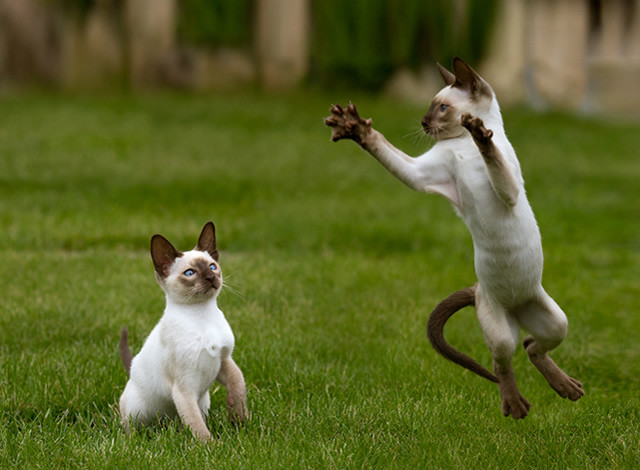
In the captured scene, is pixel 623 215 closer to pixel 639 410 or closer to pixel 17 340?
pixel 639 410

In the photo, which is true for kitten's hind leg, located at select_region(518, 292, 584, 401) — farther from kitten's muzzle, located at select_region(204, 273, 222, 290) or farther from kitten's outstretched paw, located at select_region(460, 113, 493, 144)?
kitten's muzzle, located at select_region(204, 273, 222, 290)

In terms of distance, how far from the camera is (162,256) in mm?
3984

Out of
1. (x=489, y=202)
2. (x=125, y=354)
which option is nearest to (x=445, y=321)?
(x=489, y=202)

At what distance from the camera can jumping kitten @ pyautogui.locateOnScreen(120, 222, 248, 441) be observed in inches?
150

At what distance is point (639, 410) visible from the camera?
4.57 metres

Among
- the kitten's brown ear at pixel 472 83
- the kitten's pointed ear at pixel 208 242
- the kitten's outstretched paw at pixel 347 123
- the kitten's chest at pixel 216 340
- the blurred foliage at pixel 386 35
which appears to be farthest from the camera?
the blurred foliage at pixel 386 35

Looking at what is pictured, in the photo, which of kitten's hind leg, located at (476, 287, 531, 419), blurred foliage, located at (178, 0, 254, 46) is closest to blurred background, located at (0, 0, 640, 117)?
blurred foliage, located at (178, 0, 254, 46)

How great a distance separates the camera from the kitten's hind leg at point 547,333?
12.4 feet

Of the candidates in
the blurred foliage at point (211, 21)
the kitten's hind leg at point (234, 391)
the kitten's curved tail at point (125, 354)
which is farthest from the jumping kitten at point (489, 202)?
the blurred foliage at point (211, 21)

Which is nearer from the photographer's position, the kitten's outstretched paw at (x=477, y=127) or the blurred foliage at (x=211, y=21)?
the kitten's outstretched paw at (x=477, y=127)

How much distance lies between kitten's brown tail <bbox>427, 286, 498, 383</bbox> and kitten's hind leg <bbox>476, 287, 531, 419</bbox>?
15cm

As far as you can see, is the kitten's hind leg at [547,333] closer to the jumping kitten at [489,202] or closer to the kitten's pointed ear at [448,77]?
the jumping kitten at [489,202]

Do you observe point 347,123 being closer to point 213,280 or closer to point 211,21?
point 213,280

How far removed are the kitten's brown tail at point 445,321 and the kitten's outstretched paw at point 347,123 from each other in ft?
3.11
